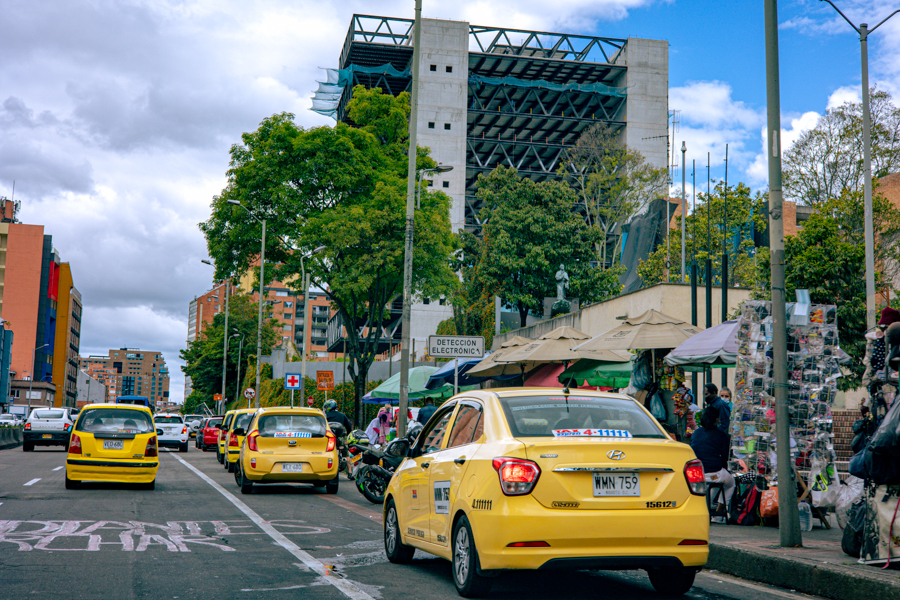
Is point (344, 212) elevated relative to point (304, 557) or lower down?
elevated

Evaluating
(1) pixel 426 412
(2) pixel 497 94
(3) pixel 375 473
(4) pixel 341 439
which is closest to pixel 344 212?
(4) pixel 341 439

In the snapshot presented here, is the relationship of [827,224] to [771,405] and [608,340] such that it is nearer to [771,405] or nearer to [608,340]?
[608,340]

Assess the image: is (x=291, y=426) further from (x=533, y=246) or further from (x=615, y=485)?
(x=533, y=246)

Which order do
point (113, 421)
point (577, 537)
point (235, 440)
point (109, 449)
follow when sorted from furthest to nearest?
point (235, 440)
point (113, 421)
point (109, 449)
point (577, 537)

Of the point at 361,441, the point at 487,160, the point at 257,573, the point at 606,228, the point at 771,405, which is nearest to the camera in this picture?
the point at 257,573

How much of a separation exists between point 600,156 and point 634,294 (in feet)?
110

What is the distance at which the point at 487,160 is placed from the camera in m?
87.5

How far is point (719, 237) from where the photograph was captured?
51.1 m

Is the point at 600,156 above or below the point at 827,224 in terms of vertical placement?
above

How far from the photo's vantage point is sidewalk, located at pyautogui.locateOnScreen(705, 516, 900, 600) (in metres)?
6.44

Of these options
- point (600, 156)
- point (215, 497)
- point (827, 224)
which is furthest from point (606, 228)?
point (215, 497)

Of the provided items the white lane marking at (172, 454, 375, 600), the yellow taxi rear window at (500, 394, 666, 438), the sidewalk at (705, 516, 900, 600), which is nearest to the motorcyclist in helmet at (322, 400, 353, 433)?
the white lane marking at (172, 454, 375, 600)

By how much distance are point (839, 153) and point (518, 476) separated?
37629mm

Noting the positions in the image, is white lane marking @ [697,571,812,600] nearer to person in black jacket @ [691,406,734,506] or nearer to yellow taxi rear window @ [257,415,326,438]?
person in black jacket @ [691,406,734,506]
